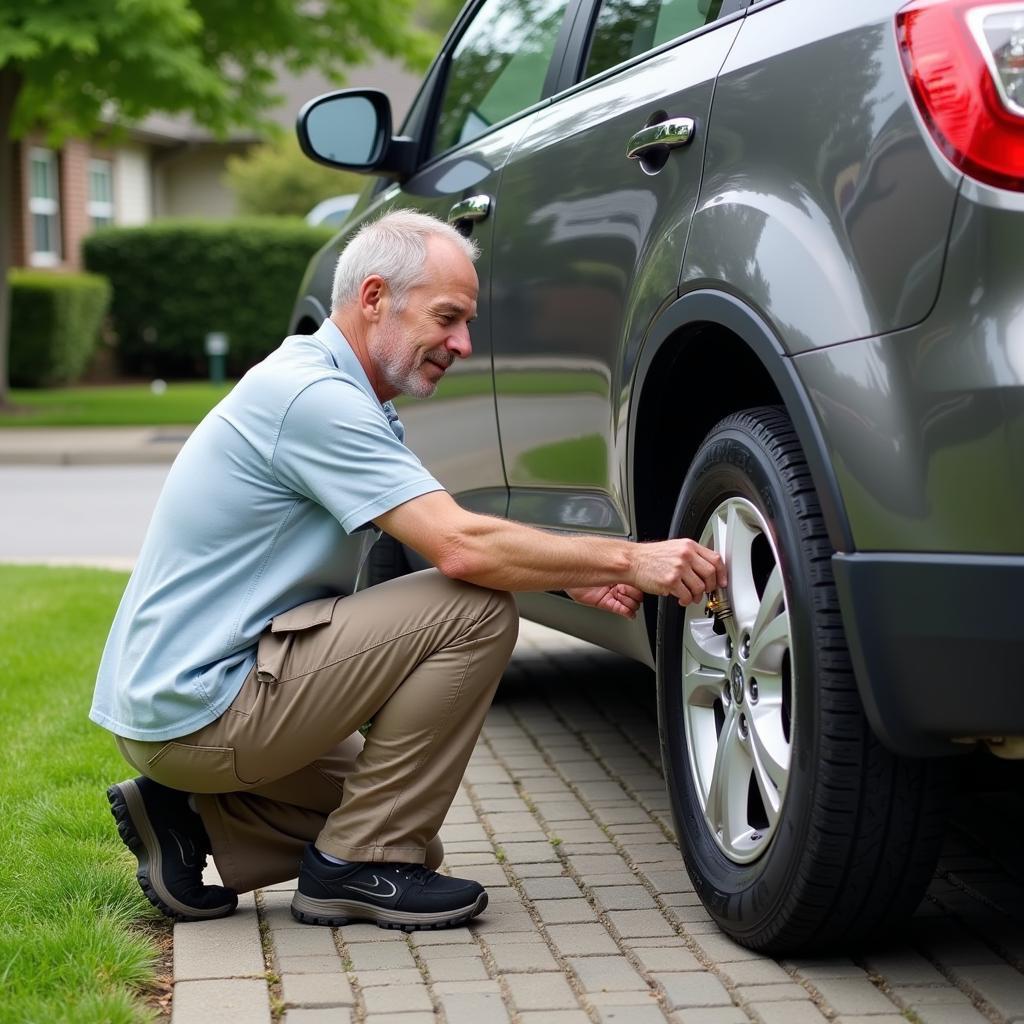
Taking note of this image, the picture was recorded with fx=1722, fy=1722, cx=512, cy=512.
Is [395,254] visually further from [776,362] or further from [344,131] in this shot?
[344,131]

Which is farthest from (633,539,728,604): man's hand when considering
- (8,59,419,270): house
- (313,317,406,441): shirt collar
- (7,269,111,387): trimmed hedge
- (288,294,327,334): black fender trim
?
(7,269,111,387): trimmed hedge

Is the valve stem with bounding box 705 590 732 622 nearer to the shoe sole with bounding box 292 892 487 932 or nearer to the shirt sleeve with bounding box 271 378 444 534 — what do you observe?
the shirt sleeve with bounding box 271 378 444 534

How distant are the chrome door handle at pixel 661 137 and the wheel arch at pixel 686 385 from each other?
28 cm

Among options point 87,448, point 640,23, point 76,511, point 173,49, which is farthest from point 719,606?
point 173,49

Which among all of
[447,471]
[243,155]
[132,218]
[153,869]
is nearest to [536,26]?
[447,471]

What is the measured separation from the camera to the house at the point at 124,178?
24.7m

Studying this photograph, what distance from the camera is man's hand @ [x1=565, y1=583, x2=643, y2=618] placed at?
320 centimetres

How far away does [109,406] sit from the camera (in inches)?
731

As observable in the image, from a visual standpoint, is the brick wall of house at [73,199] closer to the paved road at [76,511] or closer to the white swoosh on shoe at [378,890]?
the paved road at [76,511]

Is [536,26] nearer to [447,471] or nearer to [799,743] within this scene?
[447,471]

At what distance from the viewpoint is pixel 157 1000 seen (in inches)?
104

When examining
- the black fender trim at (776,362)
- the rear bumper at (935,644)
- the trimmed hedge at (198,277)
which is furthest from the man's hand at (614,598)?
the trimmed hedge at (198,277)

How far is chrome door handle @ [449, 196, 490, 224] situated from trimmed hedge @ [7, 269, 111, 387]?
18.0 meters

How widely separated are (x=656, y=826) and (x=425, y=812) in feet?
2.75
